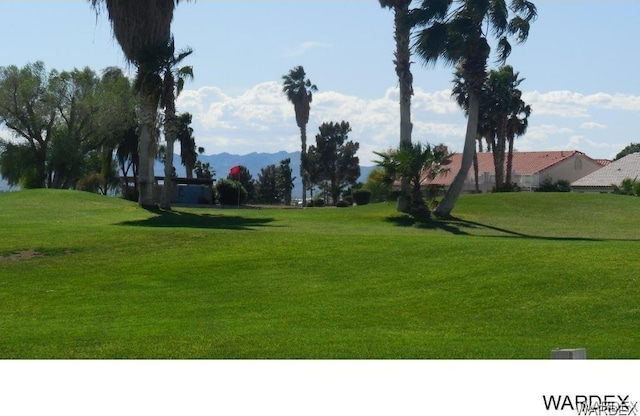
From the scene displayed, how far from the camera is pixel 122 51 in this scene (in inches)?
1625

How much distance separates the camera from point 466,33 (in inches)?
1521

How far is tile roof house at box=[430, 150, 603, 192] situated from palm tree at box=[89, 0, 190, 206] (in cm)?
4424

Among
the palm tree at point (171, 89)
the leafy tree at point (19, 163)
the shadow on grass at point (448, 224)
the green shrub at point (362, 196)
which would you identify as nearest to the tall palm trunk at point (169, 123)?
the palm tree at point (171, 89)

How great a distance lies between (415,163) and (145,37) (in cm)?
1323

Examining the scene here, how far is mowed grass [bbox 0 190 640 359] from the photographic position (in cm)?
1340

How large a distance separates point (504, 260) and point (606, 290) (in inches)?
129

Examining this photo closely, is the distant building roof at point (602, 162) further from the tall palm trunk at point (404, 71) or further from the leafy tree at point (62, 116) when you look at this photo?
the tall palm trunk at point (404, 71)

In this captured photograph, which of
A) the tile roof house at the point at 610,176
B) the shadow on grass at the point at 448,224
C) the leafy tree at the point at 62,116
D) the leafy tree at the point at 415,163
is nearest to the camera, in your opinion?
the shadow on grass at the point at 448,224

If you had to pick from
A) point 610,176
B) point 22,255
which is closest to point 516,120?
point 610,176

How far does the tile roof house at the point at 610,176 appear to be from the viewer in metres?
74.5

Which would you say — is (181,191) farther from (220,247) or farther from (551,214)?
(220,247)

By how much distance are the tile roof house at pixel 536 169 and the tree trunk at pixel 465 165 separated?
139 feet

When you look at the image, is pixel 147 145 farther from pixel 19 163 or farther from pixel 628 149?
pixel 628 149

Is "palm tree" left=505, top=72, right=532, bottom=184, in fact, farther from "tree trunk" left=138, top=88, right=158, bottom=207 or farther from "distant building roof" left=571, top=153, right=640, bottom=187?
"tree trunk" left=138, top=88, right=158, bottom=207
